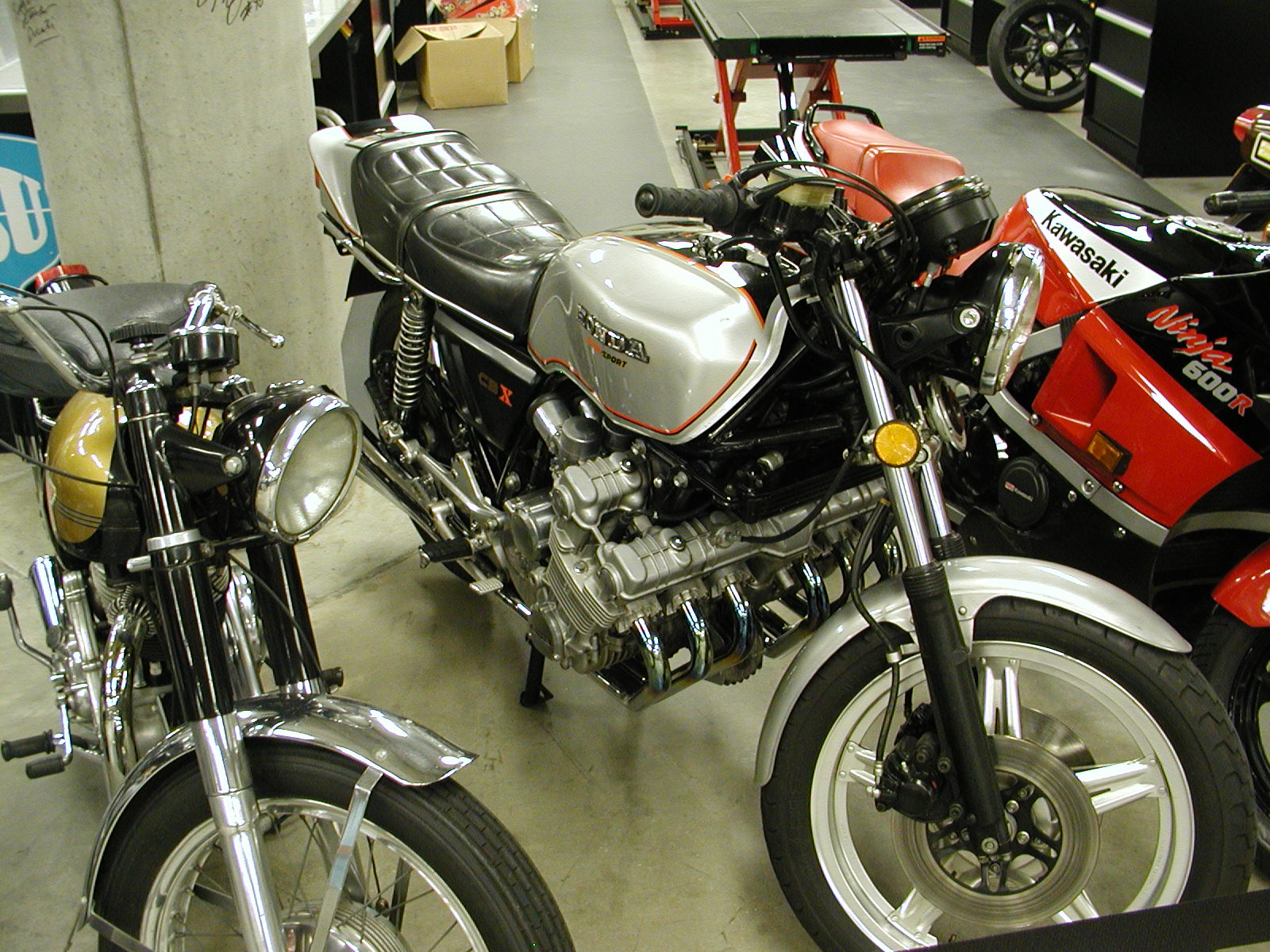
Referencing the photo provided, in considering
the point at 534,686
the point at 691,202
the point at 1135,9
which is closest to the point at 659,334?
the point at 691,202

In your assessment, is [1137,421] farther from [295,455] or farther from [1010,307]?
[295,455]

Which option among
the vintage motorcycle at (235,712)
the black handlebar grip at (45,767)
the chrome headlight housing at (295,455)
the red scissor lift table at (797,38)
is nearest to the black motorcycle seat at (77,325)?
the vintage motorcycle at (235,712)

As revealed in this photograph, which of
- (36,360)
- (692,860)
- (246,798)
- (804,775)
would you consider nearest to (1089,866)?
(804,775)

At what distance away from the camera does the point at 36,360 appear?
1502 mm

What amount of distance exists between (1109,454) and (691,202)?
1053mm

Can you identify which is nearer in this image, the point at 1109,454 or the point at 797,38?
the point at 1109,454

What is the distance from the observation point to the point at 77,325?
4.80ft

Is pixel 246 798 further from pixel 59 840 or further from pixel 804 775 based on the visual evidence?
pixel 59 840

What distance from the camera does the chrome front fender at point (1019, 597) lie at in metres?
1.46

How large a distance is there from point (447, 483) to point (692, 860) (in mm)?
854

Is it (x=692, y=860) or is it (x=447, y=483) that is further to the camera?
(x=447, y=483)

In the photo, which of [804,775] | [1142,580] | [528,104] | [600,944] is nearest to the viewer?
[804,775]

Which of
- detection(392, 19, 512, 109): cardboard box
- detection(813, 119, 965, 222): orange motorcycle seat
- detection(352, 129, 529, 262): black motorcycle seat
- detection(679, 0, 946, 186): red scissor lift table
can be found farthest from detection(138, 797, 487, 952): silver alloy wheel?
detection(392, 19, 512, 109): cardboard box

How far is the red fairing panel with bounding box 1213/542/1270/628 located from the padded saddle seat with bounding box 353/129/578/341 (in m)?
1.25
